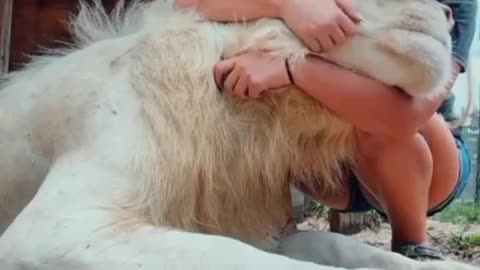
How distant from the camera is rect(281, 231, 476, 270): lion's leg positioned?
93cm

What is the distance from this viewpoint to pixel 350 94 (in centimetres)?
88

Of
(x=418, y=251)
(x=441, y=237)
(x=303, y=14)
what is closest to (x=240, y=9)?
(x=303, y=14)

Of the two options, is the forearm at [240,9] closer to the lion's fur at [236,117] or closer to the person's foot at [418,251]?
the lion's fur at [236,117]

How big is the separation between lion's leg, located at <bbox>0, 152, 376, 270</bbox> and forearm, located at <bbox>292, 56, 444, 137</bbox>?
192 mm

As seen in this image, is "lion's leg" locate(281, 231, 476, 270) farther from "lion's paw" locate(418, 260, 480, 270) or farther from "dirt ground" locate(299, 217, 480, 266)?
"dirt ground" locate(299, 217, 480, 266)

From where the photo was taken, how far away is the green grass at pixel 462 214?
2.81 meters

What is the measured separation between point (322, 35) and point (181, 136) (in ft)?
0.54

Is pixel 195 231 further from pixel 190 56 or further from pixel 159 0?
pixel 159 0

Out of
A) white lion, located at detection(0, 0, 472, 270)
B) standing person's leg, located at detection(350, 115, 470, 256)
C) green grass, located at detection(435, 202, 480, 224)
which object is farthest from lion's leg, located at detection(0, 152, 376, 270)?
green grass, located at detection(435, 202, 480, 224)

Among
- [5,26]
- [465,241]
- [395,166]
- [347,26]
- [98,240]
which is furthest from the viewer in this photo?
[465,241]

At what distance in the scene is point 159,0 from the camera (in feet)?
3.34

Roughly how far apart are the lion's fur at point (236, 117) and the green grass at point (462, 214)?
6.29 ft

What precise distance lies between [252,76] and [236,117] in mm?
43

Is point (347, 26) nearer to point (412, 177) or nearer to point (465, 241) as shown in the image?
point (412, 177)
